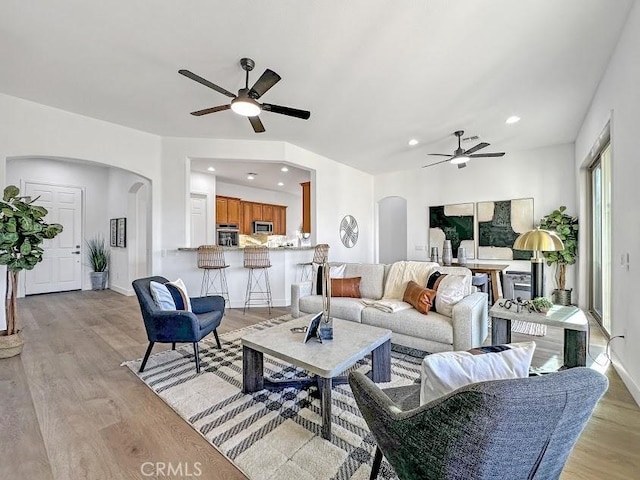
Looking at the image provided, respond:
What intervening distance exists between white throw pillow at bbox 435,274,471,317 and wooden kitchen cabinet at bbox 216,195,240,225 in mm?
6272

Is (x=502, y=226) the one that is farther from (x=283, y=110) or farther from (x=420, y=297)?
(x=283, y=110)

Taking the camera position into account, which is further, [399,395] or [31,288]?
[31,288]

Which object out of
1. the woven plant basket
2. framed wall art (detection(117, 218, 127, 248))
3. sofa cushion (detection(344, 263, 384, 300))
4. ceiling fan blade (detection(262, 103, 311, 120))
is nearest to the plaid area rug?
sofa cushion (detection(344, 263, 384, 300))

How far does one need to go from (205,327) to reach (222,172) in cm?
506

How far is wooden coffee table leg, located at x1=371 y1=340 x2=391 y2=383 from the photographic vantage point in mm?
2340

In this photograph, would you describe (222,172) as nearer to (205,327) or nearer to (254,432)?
(205,327)

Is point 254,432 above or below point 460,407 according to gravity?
below

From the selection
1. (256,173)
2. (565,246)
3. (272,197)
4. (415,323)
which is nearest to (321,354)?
(415,323)

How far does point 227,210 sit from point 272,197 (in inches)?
73.6

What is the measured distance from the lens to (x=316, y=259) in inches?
205

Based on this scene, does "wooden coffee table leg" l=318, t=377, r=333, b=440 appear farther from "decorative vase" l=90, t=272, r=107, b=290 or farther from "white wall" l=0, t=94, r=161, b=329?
"decorative vase" l=90, t=272, r=107, b=290

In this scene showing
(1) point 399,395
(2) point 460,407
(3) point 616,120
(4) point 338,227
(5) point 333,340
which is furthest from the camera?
(4) point 338,227

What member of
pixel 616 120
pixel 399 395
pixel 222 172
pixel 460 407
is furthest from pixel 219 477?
pixel 222 172

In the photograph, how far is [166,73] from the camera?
2.96m
